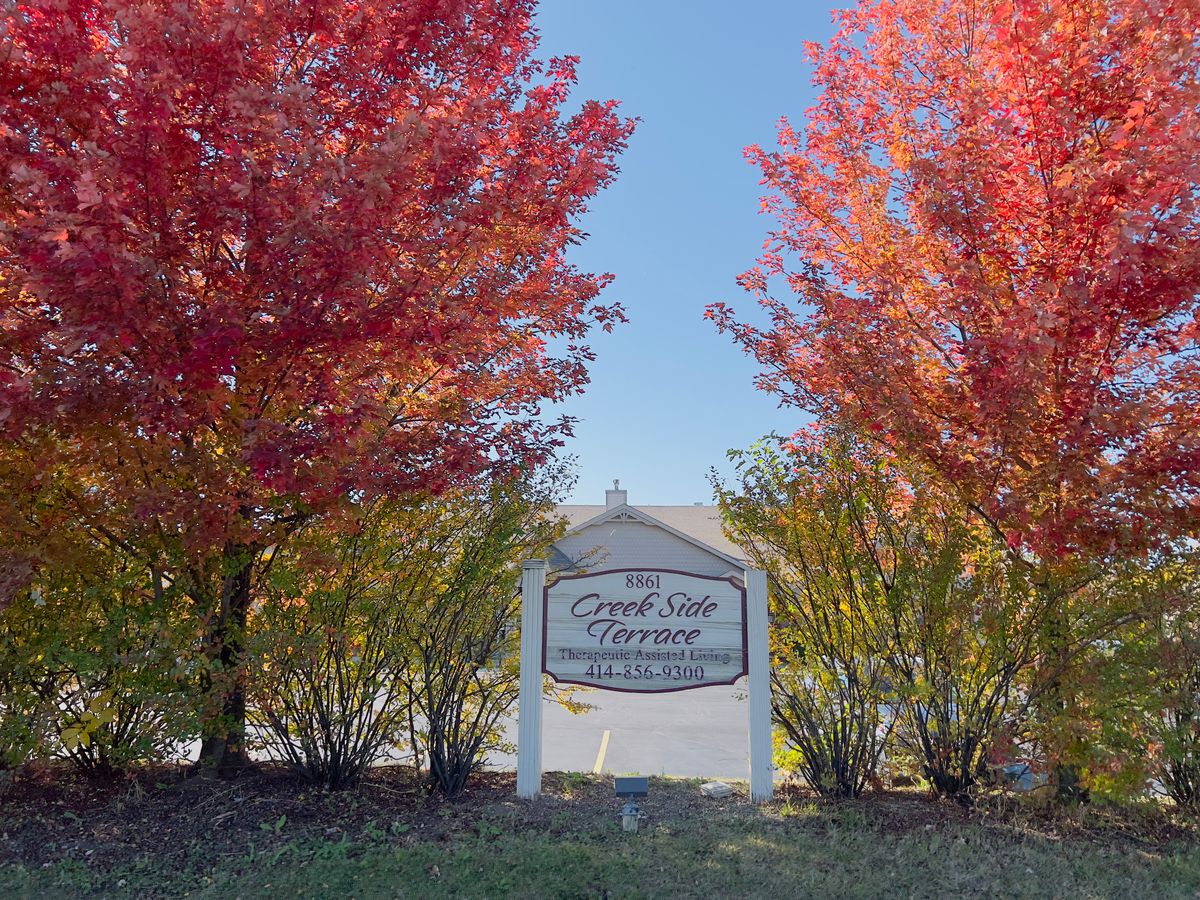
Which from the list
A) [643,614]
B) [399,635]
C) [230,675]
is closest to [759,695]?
[643,614]

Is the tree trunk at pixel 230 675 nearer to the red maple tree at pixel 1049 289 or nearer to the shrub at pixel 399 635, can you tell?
the shrub at pixel 399 635

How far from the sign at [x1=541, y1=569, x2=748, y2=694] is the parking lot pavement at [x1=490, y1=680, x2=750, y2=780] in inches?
58.0

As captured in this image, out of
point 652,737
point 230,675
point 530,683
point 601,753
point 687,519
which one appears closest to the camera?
point 230,675

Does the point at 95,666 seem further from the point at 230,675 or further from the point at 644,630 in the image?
the point at 644,630

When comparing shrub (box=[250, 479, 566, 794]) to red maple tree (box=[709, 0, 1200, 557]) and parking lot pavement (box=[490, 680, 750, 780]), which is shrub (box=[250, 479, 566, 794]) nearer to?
parking lot pavement (box=[490, 680, 750, 780])

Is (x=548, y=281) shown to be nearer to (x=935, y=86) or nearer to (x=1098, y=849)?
(x=935, y=86)

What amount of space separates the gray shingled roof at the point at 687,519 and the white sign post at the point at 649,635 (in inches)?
696

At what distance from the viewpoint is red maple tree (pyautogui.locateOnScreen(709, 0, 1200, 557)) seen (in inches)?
187

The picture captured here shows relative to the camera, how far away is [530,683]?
561 centimetres

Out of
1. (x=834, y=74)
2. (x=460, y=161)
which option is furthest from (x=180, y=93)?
(x=834, y=74)

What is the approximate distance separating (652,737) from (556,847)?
7063mm

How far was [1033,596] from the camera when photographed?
211 inches

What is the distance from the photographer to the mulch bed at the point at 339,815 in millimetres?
4656

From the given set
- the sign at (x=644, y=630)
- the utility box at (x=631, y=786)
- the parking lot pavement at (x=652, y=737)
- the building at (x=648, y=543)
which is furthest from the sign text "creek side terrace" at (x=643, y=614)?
the building at (x=648, y=543)
